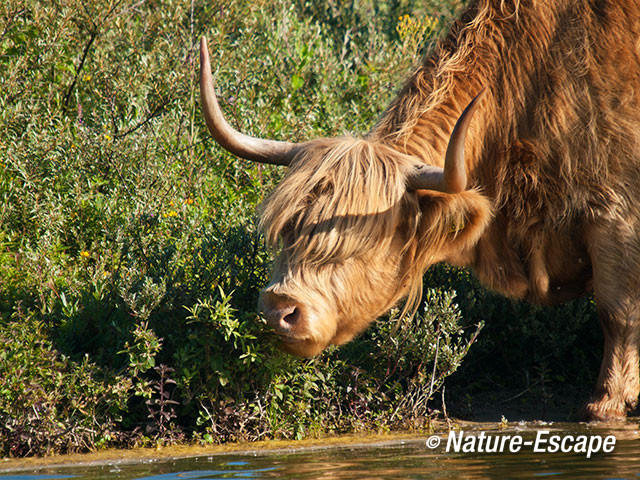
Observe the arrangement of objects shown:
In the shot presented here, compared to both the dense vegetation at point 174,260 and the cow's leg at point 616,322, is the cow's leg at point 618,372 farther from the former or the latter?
the dense vegetation at point 174,260

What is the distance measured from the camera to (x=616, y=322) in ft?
16.0

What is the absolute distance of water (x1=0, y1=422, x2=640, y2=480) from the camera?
145 inches

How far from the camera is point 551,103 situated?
4746 mm

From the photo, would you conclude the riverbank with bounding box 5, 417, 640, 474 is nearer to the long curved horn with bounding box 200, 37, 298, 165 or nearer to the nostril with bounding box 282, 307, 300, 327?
the nostril with bounding box 282, 307, 300, 327

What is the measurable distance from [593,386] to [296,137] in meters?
2.68

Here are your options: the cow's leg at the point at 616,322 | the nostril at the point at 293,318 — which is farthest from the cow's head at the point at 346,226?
the cow's leg at the point at 616,322

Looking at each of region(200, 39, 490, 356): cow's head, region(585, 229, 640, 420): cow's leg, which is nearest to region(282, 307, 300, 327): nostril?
region(200, 39, 490, 356): cow's head

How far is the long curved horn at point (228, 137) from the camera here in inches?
169

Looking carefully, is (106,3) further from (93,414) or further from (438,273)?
(93,414)

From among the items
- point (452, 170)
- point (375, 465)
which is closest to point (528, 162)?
point (452, 170)

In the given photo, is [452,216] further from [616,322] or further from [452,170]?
[616,322]

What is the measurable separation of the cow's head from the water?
1.69 feet

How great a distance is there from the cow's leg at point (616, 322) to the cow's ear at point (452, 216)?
2.66 ft

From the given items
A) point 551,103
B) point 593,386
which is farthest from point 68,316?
point 593,386
